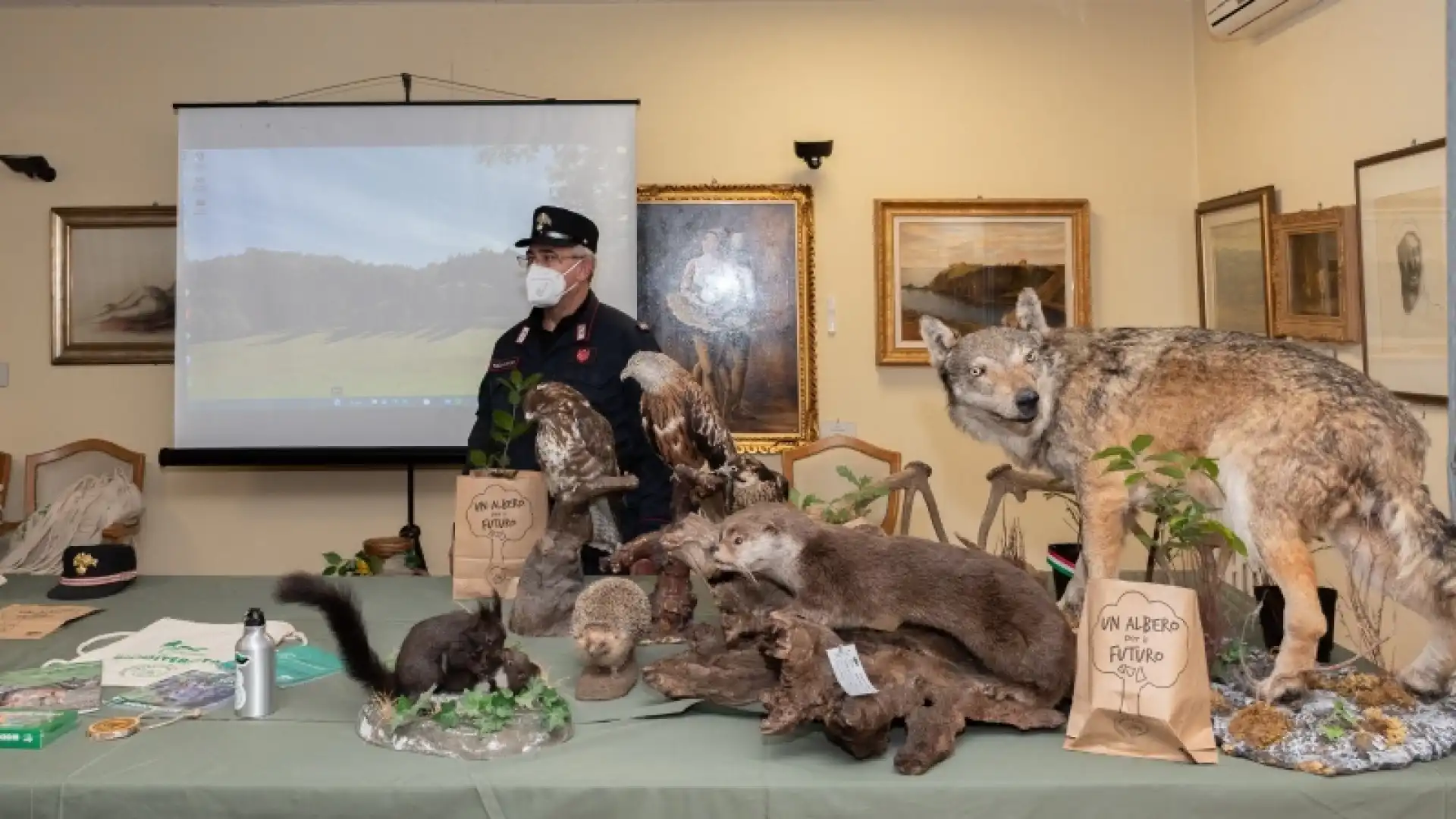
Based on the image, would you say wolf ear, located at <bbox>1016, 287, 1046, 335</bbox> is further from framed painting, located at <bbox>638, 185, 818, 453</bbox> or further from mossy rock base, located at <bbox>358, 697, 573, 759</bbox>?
framed painting, located at <bbox>638, 185, 818, 453</bbox>

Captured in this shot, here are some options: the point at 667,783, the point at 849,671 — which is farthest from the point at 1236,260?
the point at 667,783

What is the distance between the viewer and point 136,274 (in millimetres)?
4941

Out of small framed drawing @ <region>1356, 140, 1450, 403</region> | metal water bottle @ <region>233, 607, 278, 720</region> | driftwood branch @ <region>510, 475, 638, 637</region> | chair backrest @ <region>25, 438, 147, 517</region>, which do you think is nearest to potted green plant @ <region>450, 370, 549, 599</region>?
driftwood branch @ <region>510, 475, 638, 637</region>

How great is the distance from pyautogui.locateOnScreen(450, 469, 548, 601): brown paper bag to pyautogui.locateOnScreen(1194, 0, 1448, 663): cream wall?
245cm

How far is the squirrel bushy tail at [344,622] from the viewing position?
1708mm

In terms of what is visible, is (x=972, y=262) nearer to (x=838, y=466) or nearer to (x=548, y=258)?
(x=838, y=466)

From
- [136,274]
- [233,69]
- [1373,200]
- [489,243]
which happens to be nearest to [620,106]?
[489,243]

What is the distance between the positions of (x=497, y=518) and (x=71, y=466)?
357 cm

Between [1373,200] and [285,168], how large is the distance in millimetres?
4130

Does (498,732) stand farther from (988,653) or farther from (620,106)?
(620,106)

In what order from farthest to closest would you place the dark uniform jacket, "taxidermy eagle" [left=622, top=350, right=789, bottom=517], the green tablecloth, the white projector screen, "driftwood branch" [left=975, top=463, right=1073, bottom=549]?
1. the white projector screen
2. the dark uniform jacket
3. "taxidermy eagle" [left=622, top=350, right=789, bottom=517]
4. "driftwood branch" [left=975, top=463, right=1073, bottom=549]
5. the green tablecloth

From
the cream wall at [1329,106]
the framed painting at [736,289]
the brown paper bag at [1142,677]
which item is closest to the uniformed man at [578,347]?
the framed painting at [736,289]

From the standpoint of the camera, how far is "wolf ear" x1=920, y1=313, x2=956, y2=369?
193 cm

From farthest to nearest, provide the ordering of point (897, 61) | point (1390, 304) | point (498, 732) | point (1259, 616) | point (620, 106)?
1. point (897, 61)
2. point (620, 106)
3. point (1390, 304)
4. point (1259, 616)
5. point (498, 732)
